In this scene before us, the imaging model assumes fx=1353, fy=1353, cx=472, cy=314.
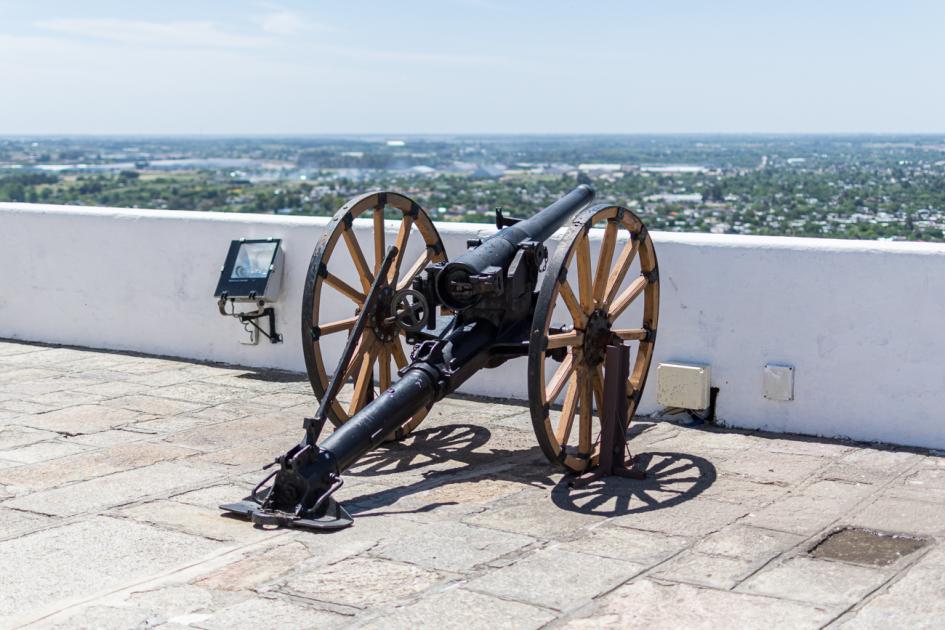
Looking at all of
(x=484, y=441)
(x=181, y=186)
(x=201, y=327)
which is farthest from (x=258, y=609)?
(x=181, y=186)

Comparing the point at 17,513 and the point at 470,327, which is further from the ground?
the point at 470,327

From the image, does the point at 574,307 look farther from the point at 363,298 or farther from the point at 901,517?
the point at 901,517

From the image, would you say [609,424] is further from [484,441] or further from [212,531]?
[212,531]

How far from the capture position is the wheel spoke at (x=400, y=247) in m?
6.99

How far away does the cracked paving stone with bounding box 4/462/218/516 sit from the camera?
5684mm

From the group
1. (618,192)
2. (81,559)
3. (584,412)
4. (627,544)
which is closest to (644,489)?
(584,412)

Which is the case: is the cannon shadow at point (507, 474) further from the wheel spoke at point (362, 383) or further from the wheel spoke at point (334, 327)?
the wheel spoke at point (334, 327)

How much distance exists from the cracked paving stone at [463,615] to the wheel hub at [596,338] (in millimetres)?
1995

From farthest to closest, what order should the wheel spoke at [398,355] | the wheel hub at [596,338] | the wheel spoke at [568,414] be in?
1. the wheel spoke at [398,355]
2. the wheel hub at [596,338]
3. the wheel spoke at [568,414]

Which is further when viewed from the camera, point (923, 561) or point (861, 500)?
point (861, 500)

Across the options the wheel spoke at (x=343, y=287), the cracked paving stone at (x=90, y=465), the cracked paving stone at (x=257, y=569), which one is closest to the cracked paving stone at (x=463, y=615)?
the cracked paving stone at (x=257, y=569)

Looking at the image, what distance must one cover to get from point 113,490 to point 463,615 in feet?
7.44

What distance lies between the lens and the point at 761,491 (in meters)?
5.91

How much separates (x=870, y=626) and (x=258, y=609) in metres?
1.94
